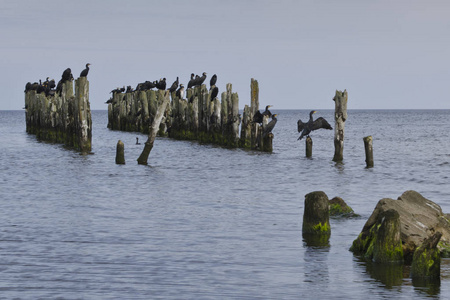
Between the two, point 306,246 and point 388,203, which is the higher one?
point 388,203

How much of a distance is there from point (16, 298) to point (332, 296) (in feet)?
11.6

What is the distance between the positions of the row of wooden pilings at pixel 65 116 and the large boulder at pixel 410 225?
18.2 m

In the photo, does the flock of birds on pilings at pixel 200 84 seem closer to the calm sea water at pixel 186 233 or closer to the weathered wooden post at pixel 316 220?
the calm sea water at pixel 186 233

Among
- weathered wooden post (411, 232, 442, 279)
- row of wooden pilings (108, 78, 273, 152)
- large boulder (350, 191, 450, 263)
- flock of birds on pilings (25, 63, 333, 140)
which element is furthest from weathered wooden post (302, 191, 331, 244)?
row of wooden pilings (108, 78, 273, 152)

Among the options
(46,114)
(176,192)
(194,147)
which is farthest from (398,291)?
(46,114)

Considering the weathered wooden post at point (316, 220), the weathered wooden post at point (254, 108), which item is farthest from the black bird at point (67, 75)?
the weathered wooden post at point (316, 220)

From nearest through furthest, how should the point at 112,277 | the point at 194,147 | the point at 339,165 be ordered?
the point at 112,277 < the point at 339,165 < the point at 194,147

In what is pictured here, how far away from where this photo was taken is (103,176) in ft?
72.0

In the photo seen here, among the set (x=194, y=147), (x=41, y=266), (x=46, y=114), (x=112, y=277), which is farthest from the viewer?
(x=46, y=114)

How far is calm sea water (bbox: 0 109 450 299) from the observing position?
8688mm

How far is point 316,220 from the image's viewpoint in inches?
464

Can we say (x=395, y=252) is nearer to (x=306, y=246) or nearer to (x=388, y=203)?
(x=388, y=203)

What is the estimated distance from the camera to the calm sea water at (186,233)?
869 cm

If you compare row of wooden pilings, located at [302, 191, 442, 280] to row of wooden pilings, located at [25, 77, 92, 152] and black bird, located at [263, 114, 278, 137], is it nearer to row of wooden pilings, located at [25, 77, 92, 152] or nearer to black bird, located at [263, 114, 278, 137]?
row of wooden pilings, located at [25, 77, 92, 152]
